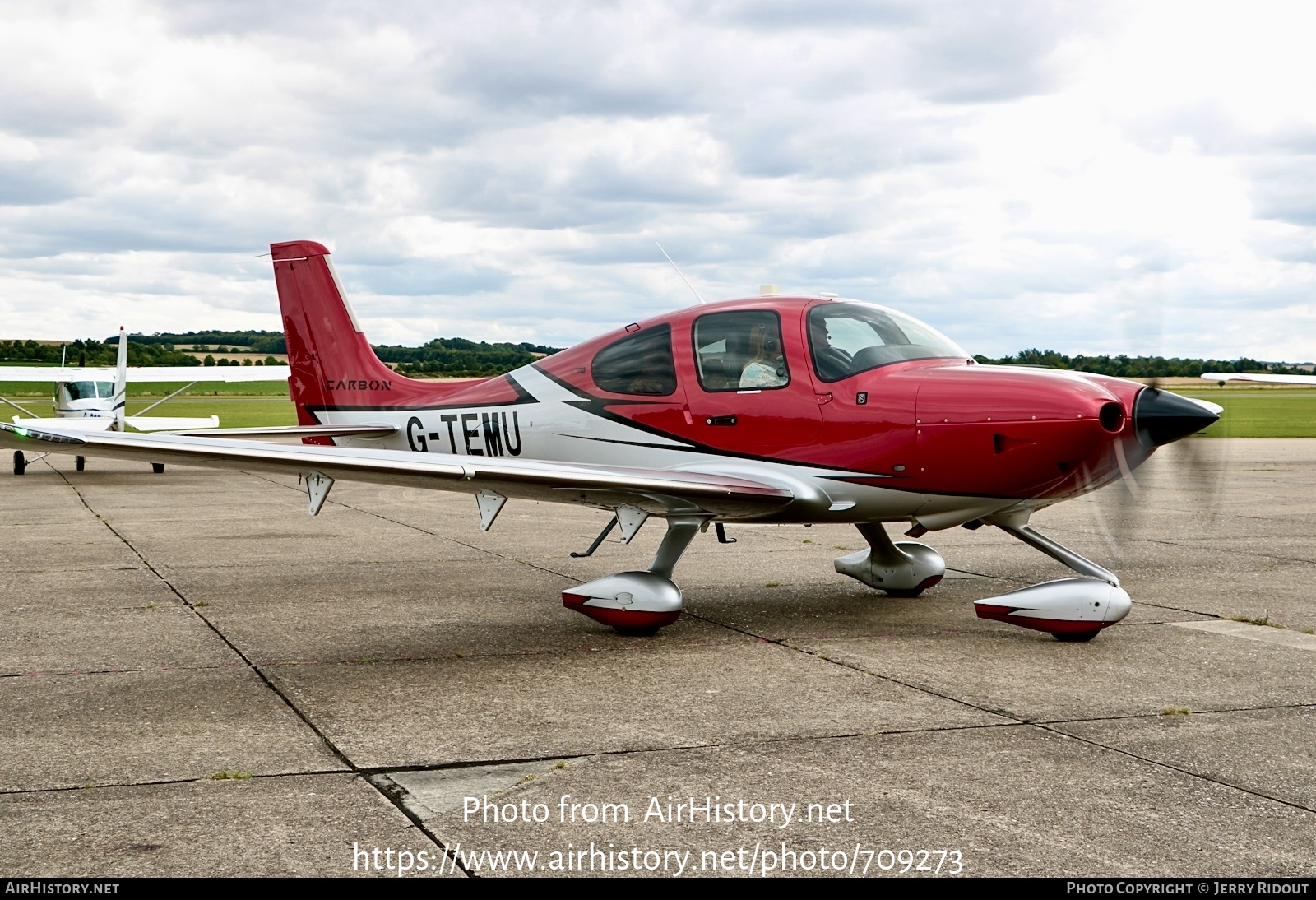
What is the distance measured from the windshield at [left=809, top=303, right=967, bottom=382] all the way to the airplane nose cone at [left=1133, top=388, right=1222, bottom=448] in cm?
148

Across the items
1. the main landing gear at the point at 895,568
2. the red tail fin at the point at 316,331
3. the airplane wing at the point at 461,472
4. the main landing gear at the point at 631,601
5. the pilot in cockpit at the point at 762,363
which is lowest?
the main landing gear at the point at 895,568

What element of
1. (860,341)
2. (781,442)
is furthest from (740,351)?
(860,341)

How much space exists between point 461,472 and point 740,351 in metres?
2.13

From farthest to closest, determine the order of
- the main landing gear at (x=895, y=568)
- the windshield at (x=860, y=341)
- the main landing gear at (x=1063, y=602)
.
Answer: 1. the main landing gear at (x=895, y=568)
2. the windshield at (x=860, y=341)
3. the main landing gear at (x=1063, y=602)

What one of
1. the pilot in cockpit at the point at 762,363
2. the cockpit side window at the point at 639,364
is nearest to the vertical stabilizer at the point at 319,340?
the cockpit side window at the point at 639,364

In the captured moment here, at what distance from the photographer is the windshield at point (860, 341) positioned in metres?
7.75

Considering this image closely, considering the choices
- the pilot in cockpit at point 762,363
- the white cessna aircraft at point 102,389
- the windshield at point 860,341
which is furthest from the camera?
the white cessna aircraft at point 102,389

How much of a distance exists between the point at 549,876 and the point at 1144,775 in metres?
2.47

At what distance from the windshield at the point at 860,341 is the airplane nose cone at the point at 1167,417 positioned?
1.48 metres

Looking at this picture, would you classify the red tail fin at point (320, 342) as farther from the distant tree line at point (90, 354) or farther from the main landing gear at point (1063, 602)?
the distant tree line at point (90, 354)

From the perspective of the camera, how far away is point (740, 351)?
8.04m

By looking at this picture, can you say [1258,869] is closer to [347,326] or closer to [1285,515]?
[347,326]

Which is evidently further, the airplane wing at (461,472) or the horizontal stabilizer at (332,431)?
the horizontal stabilizer at (332,431)

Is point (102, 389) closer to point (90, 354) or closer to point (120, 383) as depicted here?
point (120, 383)
